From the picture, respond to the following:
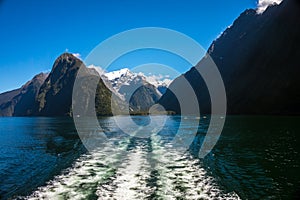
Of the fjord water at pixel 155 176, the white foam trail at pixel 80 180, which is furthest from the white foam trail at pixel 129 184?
the white foam trail at pixel 80 180

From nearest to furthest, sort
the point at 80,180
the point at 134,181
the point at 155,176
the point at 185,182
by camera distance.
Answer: the point at 185,182 → the point at 134,181 → the point at 80,180 → the point at 155,176

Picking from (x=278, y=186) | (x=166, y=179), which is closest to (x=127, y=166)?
(x=166, y=179)

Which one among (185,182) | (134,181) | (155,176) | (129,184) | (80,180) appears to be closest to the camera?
(129,184)

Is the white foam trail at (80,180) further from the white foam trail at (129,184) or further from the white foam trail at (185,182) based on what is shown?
the white foam trail at (185,182)

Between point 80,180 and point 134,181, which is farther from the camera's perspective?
point 80,180

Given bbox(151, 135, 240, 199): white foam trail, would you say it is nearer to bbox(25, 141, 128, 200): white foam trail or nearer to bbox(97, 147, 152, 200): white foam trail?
bbox(97, 147, 152, 200): white foam trail

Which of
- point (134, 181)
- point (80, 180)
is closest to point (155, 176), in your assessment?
point (134, 181)

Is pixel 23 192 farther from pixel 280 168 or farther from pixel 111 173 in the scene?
pixel 280 168

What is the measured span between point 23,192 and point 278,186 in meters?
22.2

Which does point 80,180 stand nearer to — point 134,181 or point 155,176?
point 134,181

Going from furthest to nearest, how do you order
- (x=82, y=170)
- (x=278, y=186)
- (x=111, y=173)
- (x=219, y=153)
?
(x=219, y=153) < (x=82, y=170) < (x=111, y=173) < (x=278, y=186)

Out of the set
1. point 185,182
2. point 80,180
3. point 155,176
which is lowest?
point 185,182

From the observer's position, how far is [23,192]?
68.9ft

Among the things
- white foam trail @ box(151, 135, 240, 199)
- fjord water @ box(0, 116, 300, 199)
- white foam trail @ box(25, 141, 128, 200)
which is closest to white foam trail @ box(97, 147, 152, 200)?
fjord water @ box(0, 116, 300, 199)
